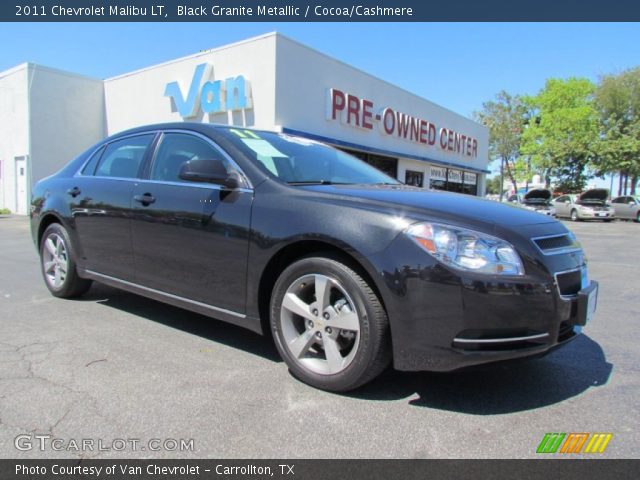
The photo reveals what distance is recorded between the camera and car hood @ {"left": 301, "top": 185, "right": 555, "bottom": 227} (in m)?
2.59

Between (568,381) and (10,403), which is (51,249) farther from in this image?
(568,381)

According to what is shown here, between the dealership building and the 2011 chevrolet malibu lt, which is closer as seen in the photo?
the 2011 chevrolet malibu lt

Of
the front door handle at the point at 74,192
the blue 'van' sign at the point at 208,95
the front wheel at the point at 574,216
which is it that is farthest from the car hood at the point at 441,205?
the front wheel at the point at 574,216

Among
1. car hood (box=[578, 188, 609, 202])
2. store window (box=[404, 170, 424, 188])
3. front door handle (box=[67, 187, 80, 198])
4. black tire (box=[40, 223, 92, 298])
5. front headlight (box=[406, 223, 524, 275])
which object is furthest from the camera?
car hood (box=[578, 188, 609, 202])

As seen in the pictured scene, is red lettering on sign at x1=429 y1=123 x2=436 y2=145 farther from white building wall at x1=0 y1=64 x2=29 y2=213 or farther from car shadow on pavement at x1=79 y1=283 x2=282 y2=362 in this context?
car shadow on pavement at x1=79 y1=283 x2=282 y2=362

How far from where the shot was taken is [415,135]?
2170cm

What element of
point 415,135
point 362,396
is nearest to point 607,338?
point 362,396

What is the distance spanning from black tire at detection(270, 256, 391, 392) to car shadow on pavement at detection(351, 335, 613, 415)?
0.58 feet

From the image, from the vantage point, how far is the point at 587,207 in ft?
87.4

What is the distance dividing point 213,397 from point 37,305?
282 cm

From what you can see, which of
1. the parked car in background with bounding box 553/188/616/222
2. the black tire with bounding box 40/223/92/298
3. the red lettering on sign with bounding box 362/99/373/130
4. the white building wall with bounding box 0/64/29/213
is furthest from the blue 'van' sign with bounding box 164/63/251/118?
the parked car in background with bounding box 553/188/616/222

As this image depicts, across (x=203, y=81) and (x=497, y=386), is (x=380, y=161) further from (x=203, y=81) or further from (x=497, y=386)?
(x=497, y=386)

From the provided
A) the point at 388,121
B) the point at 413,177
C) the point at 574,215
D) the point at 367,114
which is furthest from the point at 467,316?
the point at 574,215

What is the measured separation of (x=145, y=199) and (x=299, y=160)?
4.02 feet
